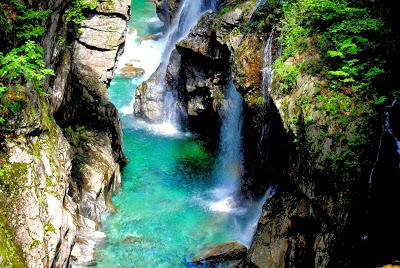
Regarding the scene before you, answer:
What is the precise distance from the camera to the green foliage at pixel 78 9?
16186 millimetres

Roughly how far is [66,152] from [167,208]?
19.4ft

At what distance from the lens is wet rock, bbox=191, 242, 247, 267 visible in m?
12.6

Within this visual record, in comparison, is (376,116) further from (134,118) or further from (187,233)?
(134,118)

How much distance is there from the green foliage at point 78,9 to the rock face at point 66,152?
1.19 ft

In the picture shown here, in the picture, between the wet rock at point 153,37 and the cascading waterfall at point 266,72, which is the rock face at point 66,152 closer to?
the cascading waterfall at point 266,72

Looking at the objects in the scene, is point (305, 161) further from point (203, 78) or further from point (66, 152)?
point (203, 78)

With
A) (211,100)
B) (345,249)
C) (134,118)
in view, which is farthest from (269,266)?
(134,118)

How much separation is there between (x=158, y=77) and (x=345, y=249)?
17.2m

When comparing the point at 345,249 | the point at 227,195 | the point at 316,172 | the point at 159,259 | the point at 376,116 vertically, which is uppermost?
the point at 376,116

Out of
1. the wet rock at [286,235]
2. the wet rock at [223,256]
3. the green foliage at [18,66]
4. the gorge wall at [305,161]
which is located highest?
Result: the green foliage at [18,66]

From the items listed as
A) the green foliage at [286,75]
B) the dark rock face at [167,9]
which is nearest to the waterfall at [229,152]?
the green foliage at [286,75]

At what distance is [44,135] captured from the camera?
977 cm

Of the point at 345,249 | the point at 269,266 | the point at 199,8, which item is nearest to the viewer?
the point at 345,249

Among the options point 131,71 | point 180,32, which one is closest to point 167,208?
point 180,32
